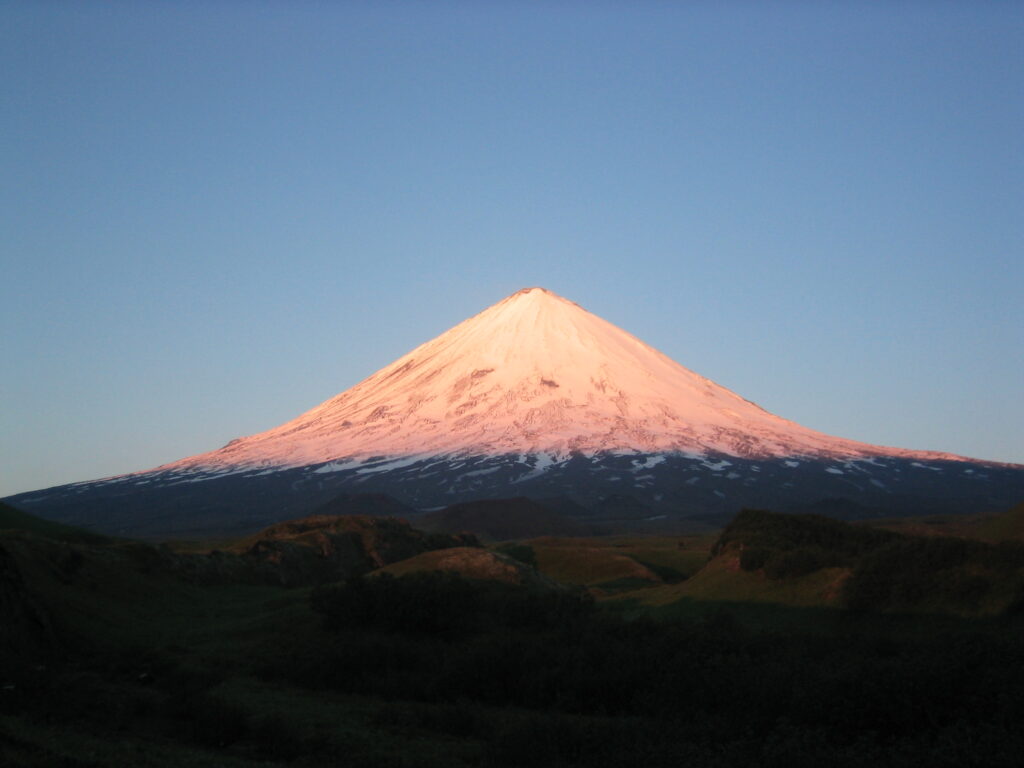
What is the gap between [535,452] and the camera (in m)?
125

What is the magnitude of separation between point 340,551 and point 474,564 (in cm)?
1378

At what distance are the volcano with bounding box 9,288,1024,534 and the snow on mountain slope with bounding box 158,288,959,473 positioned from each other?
1.13 feet

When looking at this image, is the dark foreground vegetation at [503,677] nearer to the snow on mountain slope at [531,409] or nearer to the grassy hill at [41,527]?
the grassy hill at [41,527]

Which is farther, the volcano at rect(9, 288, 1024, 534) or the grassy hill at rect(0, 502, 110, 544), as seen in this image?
the volcano at rect(9, 288, 1024, 534)

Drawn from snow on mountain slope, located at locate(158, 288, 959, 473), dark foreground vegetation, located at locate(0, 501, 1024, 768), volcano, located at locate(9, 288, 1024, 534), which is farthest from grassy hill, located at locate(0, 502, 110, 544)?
snow on mountain slope, located at locate(158, 288, 959, 473)

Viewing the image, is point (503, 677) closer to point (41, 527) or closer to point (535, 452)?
point (41, 527)

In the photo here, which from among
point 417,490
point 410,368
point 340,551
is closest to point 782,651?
point 340,551

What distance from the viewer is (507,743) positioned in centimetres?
1058

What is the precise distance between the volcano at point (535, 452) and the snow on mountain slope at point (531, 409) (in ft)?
1.13

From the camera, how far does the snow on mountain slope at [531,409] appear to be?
131625 millimetres

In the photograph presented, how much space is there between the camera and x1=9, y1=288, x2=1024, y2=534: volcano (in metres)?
110

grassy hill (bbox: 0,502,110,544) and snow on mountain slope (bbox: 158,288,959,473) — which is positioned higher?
snow on mountain slope (bbox: 158,288,959,473)

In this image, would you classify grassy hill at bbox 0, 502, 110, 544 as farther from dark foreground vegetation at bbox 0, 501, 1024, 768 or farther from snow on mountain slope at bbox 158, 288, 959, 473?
snow on mountain slope at bbox 158, 288, 959, 473

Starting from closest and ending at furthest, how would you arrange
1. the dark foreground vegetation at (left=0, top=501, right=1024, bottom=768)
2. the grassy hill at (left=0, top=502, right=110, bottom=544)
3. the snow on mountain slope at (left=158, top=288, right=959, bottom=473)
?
the dark foreground vegetation at (left=0, top=501, right=1024, bottom=768) < the grassy hill at (left=0, top=502, right=110, bottom=544) < the snow on mountain slope at (left=158, top=288, right=959, bottom=473)
